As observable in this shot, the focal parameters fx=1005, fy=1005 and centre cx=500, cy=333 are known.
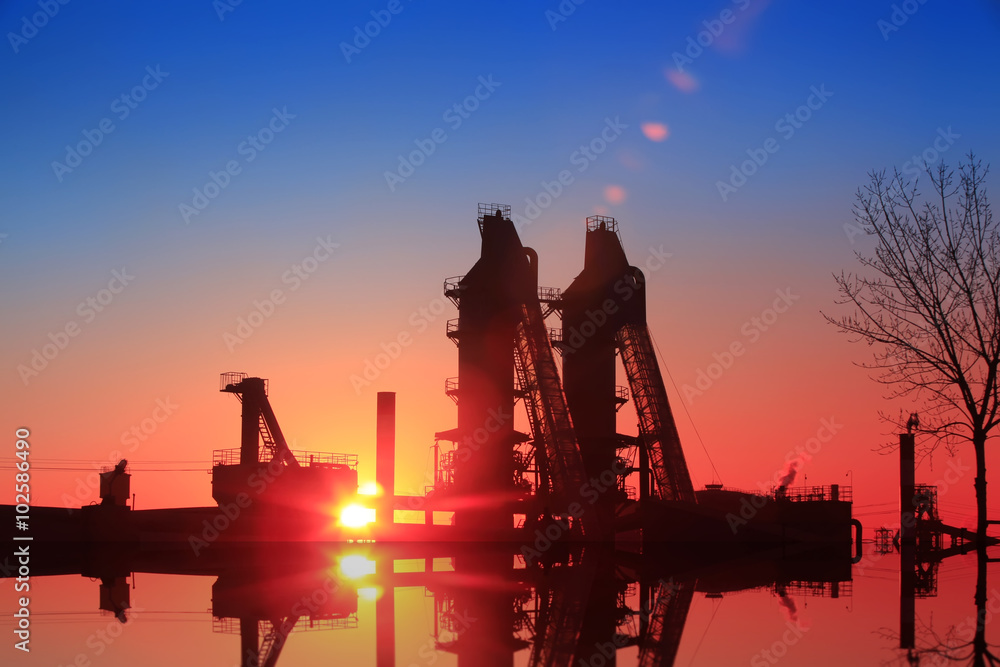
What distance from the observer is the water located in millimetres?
12398

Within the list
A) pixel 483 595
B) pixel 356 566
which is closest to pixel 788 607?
pixel 483 595

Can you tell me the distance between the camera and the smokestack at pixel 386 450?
46.2 metres

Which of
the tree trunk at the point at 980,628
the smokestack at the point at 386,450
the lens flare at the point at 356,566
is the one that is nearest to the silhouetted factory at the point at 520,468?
the smokestack at the point at 386,450

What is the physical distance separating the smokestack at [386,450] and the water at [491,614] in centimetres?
1731

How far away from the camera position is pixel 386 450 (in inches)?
1826

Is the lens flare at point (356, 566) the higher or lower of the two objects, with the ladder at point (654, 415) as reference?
lower

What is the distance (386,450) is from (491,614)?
30426 millimetres

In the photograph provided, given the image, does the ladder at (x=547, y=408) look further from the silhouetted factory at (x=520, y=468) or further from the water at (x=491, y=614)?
the water at (x=491, y=614)

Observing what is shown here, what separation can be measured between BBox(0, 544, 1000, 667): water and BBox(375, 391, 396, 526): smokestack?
1731 centimetres

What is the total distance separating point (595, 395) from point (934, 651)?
39226 millimetres

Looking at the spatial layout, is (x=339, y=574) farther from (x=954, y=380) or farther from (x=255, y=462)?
(x=255, y=462)

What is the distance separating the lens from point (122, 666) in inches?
460

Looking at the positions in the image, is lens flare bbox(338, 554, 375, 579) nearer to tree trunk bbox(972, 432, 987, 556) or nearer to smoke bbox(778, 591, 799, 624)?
smoke bbox(778, 591, 799, 624)

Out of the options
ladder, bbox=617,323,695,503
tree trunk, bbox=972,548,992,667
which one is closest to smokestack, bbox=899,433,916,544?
ladder, bbox=617,323,695,503
